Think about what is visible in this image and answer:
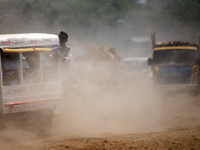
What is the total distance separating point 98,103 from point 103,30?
26251mm

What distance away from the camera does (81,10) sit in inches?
1178

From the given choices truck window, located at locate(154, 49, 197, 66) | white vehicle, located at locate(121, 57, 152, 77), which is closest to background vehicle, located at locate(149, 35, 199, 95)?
truck window, located at locate(154, 49, 197, 66)

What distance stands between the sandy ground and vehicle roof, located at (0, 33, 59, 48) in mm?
1975

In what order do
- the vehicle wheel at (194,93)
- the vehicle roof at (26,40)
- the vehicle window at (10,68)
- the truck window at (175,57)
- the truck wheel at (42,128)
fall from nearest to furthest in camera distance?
the vehicle roof at (26,40) < the vehicle window at (10,68) < the truck wheel at (42,128) < the vehicle wheel at (194,93) < the truck window at (175,57)

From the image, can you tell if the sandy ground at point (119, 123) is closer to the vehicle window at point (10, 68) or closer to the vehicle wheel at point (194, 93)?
the vehicle wheel at point (194, 93)

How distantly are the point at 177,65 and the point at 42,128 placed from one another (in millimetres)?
8132

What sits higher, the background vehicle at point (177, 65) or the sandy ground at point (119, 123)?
the background vehicle at point (177, 65)

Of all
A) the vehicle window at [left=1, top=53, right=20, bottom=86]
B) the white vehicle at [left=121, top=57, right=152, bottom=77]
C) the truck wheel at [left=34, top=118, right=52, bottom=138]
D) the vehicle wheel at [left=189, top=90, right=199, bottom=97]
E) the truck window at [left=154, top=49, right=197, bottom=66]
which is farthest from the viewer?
the white vehicle at [left=121, top=57, right=152, bottom=77]

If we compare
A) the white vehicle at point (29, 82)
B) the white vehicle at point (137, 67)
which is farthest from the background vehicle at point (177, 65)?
the white vehicle at point (29, 82)

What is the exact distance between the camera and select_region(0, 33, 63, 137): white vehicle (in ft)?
22.7

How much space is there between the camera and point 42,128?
7445 mm

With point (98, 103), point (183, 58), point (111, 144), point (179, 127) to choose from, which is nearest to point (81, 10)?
point (183, 58)

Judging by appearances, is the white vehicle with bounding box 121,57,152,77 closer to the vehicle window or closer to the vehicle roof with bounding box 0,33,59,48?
the vehicle roof with bounding box 0,33,59,48

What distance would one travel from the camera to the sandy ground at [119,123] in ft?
20.9
